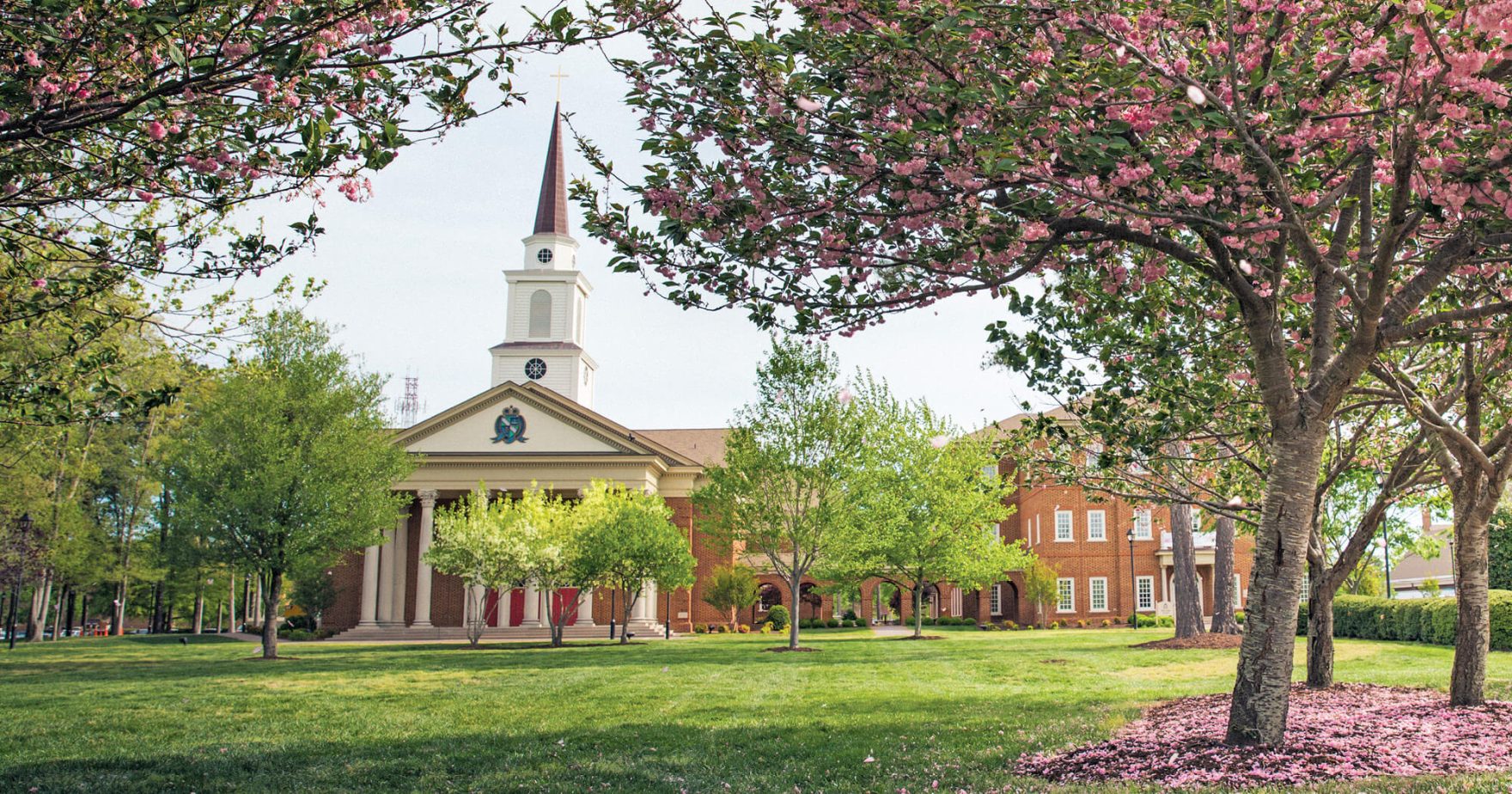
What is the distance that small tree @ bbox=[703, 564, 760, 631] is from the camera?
157ft

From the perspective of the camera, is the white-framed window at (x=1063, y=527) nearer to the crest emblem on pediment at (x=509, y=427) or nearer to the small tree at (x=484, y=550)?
the crest emblem on pediment at (x=509, y=427)

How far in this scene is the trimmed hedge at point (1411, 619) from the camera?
24.3 m

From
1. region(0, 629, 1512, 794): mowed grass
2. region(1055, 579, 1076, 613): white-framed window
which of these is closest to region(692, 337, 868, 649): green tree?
region(0, 629, 1512, 794): mowed grass

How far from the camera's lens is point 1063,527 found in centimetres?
5766

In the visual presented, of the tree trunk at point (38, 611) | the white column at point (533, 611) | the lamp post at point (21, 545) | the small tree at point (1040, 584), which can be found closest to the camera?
the lamp post at point (21, 545)

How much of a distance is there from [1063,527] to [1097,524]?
5.79ft

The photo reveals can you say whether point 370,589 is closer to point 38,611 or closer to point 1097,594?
point 38,611

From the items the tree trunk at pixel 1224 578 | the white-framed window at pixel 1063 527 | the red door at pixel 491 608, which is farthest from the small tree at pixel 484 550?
the white-framed window at pixel 1063 527

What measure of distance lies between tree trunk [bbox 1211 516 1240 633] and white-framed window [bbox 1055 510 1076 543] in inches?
1055

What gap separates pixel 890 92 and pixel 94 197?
5.46 metres

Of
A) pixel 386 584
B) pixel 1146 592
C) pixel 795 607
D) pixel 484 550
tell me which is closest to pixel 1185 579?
pixel 795 607

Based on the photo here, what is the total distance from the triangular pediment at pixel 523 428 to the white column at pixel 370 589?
206 inches

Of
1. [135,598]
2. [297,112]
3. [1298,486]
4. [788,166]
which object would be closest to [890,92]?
[788,166]

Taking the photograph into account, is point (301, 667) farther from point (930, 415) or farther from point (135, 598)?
point (135, 598)
